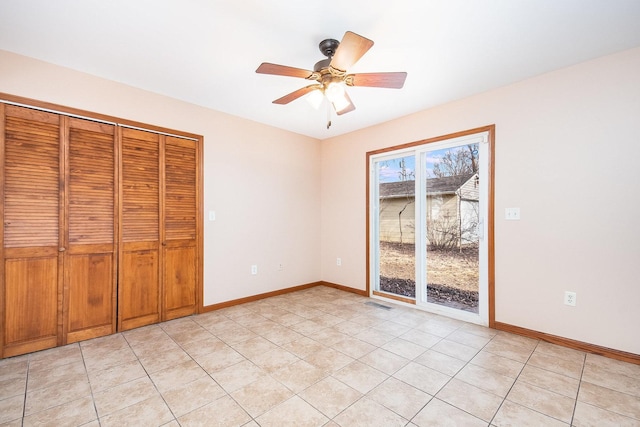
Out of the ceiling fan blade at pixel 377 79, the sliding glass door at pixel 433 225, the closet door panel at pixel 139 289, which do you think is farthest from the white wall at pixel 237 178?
the ceiling fan blade at pixel 377 79

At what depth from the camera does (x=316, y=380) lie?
6.53 feet

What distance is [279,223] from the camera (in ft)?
13.8

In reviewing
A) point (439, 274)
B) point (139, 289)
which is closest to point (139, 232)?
point (139, 289)

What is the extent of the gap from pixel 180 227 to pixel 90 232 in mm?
811

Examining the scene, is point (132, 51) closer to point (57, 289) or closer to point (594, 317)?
point (57, 289)

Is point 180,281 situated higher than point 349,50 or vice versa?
point 349,50

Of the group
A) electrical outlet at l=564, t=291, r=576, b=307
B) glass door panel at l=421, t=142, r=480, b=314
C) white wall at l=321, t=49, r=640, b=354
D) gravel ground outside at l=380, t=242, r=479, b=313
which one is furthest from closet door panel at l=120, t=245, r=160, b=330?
electrical outlet at l=564, t=291, r=576, b=307

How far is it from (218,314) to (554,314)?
3.49 m

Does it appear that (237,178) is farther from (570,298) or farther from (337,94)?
(570,298)

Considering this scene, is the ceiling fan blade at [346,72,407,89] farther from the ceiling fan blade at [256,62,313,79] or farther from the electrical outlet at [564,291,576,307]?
the electrical outlet at [564,291,576,307]

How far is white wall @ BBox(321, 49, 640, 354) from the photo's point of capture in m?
2.24

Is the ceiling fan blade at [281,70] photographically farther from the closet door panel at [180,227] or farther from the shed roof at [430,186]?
the shed roof at [430,186]

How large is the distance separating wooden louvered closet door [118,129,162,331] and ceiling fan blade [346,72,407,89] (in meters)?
2.29

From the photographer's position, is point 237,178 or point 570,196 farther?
point 237,178
